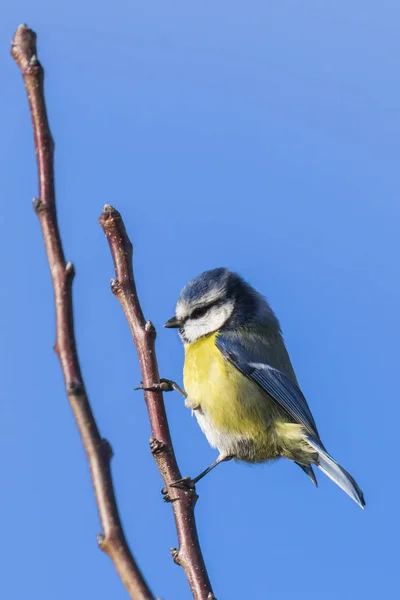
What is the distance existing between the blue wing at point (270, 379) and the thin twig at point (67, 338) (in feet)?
7.38

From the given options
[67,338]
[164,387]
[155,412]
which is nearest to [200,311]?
[164,387]

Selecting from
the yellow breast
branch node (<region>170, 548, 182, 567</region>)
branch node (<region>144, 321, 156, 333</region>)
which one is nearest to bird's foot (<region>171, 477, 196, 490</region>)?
branch node (<region>170, 548, 182, 567</region>)

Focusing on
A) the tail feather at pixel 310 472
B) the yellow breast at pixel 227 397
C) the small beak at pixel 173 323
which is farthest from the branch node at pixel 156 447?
the small beak at pixel 173 323

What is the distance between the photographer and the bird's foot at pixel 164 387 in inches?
65.3

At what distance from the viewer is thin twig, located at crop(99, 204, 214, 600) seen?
1515 millimetres

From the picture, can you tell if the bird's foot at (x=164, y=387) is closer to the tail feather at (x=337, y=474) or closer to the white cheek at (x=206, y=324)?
the white cheek at (x=206, y=324)

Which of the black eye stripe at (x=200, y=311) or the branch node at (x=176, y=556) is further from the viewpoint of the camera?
the black eye stripe at (x=200, y=311)

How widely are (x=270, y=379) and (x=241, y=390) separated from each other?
0.52 feet

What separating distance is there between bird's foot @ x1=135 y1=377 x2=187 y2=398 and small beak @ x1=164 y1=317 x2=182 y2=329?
0.41 meters

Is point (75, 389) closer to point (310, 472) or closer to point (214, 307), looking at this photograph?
point (310, 472)

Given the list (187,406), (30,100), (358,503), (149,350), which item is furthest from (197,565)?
(187,406)

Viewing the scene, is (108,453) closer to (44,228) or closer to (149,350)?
(44,228)

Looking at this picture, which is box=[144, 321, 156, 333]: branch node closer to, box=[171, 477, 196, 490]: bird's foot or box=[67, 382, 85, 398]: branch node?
box=[171, 477, 196, 490]: bird's foot

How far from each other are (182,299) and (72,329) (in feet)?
8.37
